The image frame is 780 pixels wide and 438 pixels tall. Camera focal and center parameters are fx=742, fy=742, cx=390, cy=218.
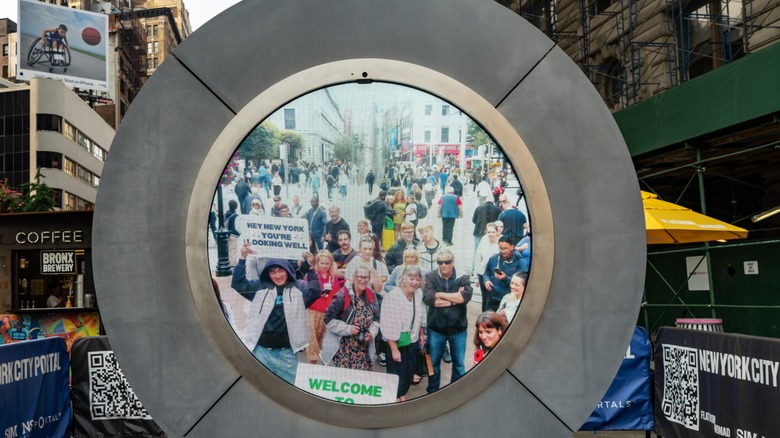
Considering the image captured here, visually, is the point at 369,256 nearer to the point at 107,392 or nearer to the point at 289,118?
the point at 289,118

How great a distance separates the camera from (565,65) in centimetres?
430

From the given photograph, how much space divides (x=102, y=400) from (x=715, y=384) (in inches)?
250

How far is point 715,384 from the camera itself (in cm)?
655

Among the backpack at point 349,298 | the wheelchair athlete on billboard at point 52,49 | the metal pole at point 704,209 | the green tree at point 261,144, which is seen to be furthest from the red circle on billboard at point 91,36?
the backpack at point 349,298

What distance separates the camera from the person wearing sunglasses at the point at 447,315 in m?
4.10

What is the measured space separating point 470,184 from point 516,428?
4.61ft

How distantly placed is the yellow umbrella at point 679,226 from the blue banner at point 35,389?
26.7 ft

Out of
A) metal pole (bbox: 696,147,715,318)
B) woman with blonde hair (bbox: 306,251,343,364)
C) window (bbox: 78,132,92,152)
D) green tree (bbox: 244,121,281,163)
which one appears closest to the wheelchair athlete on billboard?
window (bbox: 78,132,92,152)

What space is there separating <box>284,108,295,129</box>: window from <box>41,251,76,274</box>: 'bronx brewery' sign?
13.2m

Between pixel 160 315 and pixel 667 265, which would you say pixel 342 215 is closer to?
pixel 160 315

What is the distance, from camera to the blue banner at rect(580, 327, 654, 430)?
8047 millimetres

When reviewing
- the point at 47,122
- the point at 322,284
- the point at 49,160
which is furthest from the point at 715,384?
the point at 47,122

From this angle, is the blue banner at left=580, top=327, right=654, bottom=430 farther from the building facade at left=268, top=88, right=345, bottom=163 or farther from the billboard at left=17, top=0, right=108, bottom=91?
the billboard at left=17, top=0, right=108, bottom=91

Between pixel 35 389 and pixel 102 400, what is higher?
pixel 35 389
